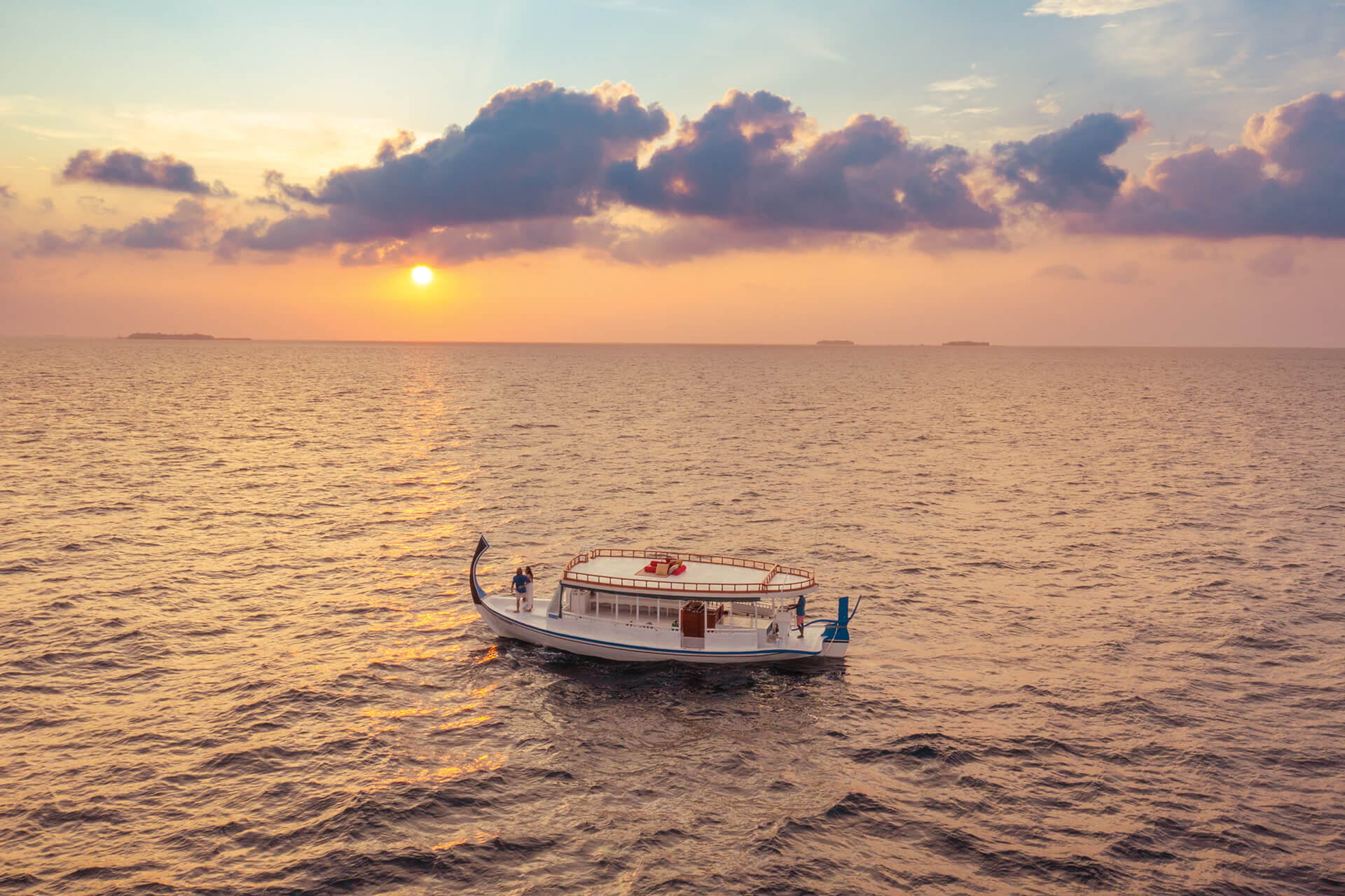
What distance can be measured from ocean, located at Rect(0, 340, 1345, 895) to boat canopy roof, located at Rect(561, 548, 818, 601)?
140 inches

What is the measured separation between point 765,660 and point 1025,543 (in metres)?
30.3

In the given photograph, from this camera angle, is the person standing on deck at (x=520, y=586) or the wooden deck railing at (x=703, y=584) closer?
the wooden deck railing at (x=703, y=584)

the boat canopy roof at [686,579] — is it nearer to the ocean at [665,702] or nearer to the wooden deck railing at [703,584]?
the wooden deck railing at [703,584]

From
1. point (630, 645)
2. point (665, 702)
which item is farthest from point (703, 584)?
point (665, 702)

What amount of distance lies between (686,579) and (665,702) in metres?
6.72

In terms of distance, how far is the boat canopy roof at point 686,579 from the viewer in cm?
3794

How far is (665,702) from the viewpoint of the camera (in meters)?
34.1

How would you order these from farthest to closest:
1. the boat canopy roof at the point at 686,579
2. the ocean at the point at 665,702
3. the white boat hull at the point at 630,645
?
the boat canopy roof at the point at 686,579
the white boat hull at the point at 630,645
the ocean at the point at 665,702

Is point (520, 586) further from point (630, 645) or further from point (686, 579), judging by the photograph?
point (686, 579)

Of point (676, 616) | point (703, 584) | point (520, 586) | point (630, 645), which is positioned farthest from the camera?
point (520, 586)

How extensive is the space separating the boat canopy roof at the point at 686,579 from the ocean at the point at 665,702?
3.56 meters

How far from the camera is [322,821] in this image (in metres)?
25.2

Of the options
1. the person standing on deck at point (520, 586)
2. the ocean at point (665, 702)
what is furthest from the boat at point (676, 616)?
the ocean at point (665, 702)

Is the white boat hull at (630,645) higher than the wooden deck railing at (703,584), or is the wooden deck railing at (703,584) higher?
the wooden deck railing at (703,584)
